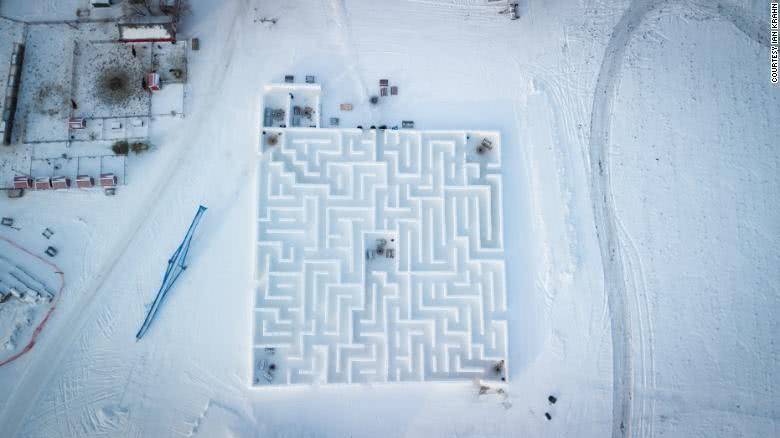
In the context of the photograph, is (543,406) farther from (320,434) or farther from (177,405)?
(177,405)

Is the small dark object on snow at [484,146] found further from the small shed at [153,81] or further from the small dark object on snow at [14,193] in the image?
the small dark object on snow at [14,193]

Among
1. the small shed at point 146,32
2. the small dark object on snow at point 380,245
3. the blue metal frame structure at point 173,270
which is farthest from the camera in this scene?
the small shed at point 146,32

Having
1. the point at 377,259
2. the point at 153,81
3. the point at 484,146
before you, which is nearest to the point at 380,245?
the point at 377,259

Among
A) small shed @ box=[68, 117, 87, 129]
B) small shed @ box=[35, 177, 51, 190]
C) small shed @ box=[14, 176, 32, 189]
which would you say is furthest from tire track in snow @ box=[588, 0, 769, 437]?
small shed @ box=[14, 176, 32, 189]

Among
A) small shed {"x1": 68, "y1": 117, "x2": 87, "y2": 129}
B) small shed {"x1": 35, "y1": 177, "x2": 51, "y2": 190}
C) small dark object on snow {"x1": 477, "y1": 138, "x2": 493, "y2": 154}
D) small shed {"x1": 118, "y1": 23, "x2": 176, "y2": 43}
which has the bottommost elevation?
small shed {"x1": 35, "y1": 177, "x2": 51, "y2": 190}

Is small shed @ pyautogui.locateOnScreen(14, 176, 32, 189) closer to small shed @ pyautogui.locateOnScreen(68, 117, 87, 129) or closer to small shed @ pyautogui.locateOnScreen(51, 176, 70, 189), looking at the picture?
small shed @ pyautogui.locateOnScreen(51, 176, 70, 189)

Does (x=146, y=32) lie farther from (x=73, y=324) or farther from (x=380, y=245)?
(x=380, y=245)

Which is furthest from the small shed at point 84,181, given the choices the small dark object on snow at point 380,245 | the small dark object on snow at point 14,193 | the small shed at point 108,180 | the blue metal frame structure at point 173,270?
the small dark object on snow at point 380,245
